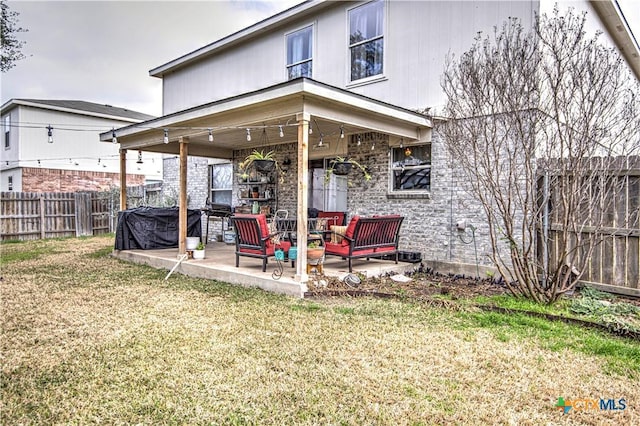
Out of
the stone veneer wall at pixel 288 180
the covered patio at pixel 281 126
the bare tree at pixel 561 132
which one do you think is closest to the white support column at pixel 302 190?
the covered patio at pixel 281 126

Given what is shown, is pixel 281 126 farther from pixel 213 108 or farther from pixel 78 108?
pixel 78 108

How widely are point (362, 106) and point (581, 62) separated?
3011mm

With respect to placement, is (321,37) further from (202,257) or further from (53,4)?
(53,4)

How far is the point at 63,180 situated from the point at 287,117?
681 inches

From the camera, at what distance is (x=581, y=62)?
16.7ft

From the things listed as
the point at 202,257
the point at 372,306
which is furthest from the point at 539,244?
the point at 202,257

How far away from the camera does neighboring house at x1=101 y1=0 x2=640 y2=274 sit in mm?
6656

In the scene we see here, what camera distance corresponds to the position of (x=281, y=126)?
20.8 feet

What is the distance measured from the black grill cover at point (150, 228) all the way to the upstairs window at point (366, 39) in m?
5.39

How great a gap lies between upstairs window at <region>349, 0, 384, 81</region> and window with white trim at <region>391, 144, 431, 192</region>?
1.98 m

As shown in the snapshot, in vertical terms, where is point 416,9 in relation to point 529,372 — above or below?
above

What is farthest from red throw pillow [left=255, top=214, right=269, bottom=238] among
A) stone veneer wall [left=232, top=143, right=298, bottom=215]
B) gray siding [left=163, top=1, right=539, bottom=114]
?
gray siding [left=163, top=1, right=539, bottom=114]

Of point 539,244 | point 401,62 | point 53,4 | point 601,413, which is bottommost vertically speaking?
point 601,413

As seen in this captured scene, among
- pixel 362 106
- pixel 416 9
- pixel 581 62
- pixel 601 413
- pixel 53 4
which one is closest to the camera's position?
pixel 601 413
